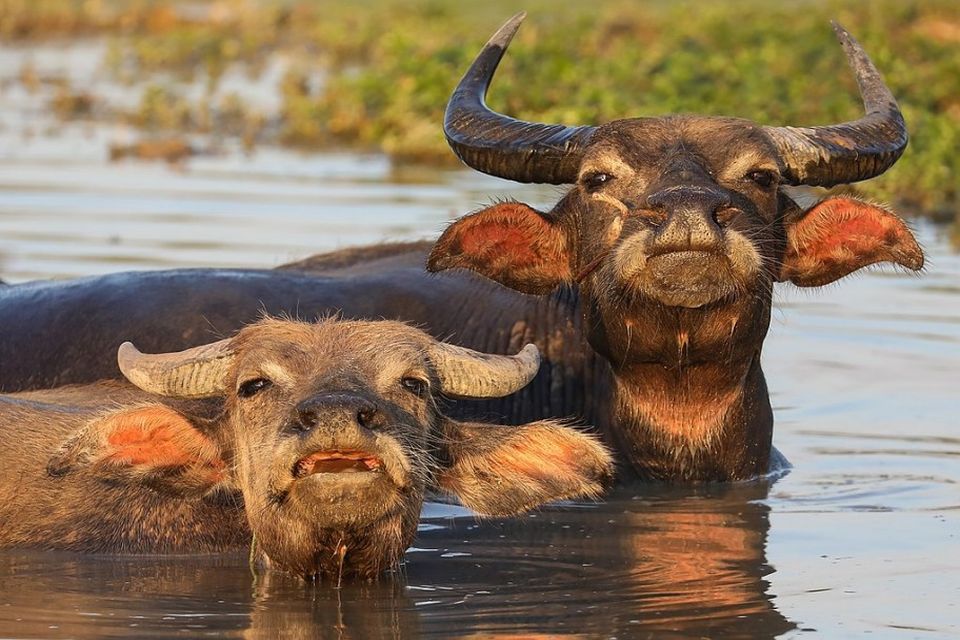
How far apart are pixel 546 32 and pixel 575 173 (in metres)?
15.6

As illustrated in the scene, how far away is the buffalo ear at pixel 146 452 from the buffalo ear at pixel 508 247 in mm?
1704

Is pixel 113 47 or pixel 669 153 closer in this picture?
pixel 669 153

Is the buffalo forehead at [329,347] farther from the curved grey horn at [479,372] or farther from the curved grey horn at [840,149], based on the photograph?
the curved grey horn at [840,149]

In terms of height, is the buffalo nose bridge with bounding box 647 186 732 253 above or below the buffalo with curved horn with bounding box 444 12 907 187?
below

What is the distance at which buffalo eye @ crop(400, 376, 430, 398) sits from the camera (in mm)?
6523

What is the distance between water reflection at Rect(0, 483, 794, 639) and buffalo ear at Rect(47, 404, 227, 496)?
1.14 ft

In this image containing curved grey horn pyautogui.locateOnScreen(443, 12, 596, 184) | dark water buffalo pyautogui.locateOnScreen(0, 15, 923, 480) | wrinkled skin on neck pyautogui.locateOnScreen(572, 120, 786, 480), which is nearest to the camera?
wrinkled skin on neck pyautogui.locateOnScreen(572, 120, 786, 480)

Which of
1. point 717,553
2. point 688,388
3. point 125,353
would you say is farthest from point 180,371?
point 688,388

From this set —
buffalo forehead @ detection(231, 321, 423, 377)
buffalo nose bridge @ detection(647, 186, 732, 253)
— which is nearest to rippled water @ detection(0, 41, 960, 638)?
buffalo forehead @ detection(231, 321, 423, 377)

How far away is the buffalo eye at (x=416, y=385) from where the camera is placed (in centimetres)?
652

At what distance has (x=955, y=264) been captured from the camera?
518 inches

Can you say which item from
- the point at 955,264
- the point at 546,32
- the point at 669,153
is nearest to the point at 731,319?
the point at 669,153

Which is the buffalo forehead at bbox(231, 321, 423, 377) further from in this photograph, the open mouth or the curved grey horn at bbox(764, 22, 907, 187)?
the curved grey horn at bbox(764, 22, 907, 187)

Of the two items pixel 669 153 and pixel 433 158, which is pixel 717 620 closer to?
pixel 669 153
